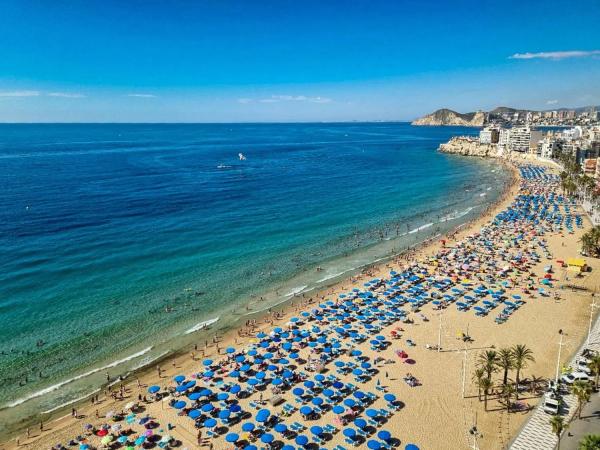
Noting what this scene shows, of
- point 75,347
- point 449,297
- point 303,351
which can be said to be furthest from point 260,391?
point 449,297

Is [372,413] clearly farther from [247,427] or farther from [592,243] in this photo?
[592,243]

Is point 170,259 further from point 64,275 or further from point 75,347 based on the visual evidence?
point 75,347

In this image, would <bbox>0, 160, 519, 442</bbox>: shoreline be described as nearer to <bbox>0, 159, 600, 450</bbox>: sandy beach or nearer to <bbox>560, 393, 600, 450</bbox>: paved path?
<bbox>0, 159, 600, 450</bbox>: sandy beach

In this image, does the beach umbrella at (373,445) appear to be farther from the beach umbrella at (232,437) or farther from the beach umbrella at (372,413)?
the beach umbrella at (232,437)

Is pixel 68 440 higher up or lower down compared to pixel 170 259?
lower down

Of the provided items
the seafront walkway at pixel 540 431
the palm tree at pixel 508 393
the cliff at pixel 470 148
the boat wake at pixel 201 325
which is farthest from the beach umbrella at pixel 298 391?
the cliff at pixel 470 148

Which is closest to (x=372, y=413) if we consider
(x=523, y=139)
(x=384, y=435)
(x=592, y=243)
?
(x=384, y=435)

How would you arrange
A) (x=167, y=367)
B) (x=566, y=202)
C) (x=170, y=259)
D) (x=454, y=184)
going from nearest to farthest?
(x=167, y=367) < (x=170, y=259) < (x=566, y=202) < (x=454, y=184)
